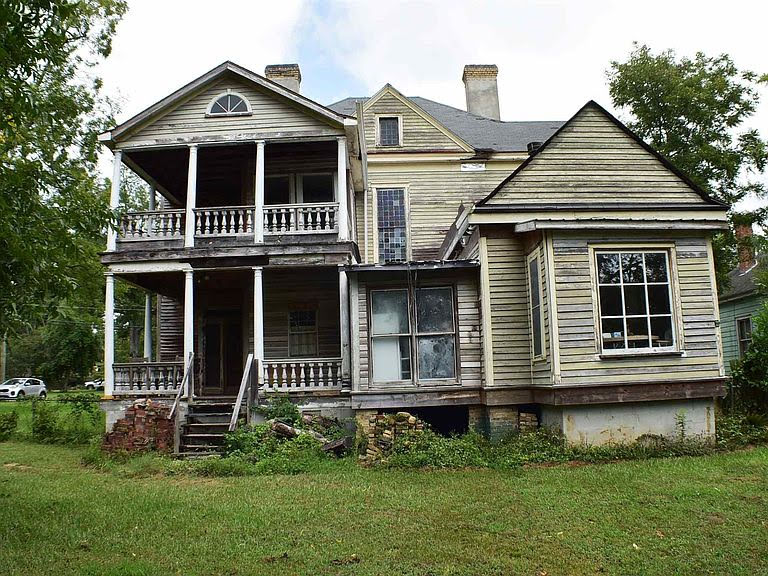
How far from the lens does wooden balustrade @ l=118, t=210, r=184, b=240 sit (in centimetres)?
1530

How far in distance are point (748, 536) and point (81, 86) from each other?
2567 centimetres

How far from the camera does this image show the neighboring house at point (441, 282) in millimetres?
11555

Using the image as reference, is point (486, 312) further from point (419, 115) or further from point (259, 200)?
point (419, 115)

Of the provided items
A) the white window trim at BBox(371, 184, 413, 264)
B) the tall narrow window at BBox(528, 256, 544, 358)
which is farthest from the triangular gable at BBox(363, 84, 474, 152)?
the tall narrow window at BBox(528, 256, 544, 358)

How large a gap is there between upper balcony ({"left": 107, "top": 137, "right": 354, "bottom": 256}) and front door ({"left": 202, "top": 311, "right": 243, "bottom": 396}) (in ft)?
8.79

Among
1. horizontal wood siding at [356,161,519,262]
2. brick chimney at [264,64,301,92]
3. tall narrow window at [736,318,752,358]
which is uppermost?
brick chimney at [264,64,301,92]

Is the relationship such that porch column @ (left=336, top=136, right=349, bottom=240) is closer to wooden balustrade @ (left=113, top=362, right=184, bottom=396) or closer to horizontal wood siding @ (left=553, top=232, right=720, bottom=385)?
wooden balustrade @ (left=113, top=362, right=184, bottom=396)

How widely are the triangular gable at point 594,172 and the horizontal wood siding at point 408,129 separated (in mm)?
7991

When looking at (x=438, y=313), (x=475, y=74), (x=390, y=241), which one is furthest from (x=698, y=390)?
(x=475, y=74)

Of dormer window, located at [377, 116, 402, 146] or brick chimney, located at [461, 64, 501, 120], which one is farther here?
brick chimney, located at [461, 64, 501, 120]

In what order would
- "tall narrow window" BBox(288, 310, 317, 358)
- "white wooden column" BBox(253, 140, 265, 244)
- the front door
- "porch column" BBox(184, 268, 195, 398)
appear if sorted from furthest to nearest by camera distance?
1. the front door
2. "tall narrow window" BBox(288, 310, 317, 358)
3. "white wooden column" BBox(253, 140, 265, 244)
4. "porch column" BBox(184, 268, 195, 398)

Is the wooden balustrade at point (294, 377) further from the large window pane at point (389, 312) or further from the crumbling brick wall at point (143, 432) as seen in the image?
the crumbling brick wall at point (143, 432)

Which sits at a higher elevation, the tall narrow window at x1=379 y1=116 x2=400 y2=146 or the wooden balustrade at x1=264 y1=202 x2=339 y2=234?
the tall narrow window at x1=379 y1=116 x2=400 y2=146

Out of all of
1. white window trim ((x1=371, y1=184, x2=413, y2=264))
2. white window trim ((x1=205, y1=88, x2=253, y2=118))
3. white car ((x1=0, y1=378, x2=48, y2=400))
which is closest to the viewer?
white window trim ((x1=205, y1=88, x2=253, y2=118))
